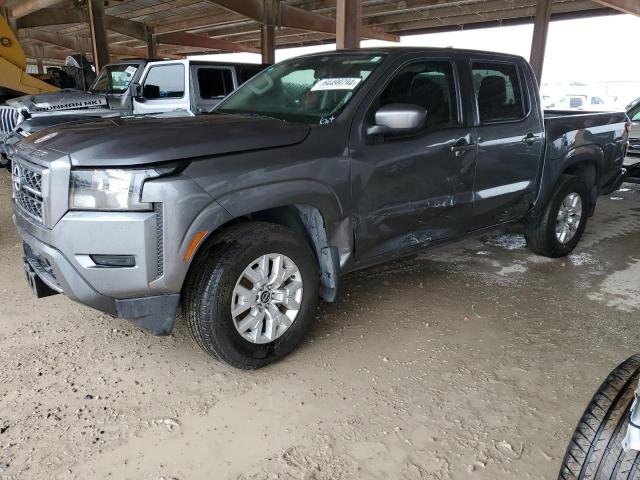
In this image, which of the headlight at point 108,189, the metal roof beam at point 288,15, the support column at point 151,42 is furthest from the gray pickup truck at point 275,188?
the support column at point 151,42

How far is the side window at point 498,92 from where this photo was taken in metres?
3.88

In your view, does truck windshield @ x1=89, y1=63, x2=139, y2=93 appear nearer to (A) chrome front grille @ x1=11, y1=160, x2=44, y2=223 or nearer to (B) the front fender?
(A) chrome front grille @ x1=11, y1=160, x2=44, y2=223

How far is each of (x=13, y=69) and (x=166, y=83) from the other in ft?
17.1

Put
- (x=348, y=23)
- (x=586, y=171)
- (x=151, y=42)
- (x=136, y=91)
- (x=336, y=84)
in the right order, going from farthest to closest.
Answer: (x=151, y=42), (x=348, y=23), (x=136, y=91), (x=586, y=171), (x=336, y=84)

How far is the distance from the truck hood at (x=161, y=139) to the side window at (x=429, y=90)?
0.79 metres

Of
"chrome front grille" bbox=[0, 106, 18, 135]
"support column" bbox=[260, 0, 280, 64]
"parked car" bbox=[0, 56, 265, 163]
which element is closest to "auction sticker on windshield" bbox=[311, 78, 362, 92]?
"parked car" bbox=[0, 56, 265, 163]

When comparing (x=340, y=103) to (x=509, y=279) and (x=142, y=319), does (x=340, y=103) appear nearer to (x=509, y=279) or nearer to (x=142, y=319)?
(x=142, y=319)

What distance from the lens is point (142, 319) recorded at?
2.59m

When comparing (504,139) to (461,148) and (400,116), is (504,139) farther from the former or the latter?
(400,116)

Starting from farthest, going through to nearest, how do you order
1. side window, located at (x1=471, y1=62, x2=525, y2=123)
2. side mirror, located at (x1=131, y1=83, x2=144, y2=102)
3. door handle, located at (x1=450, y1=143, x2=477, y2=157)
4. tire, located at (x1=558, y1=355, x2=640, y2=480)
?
side mirror, located at (x1=131, y1=83, x2=144, y2=102) < side window, located at (x1=471, y1=62, x2=525, y2=123) < door handle, located at (x1=450, y1=143, x2=477, y2=157) < tire, located at (x1=558, y1=355, x2=640, y2=480)

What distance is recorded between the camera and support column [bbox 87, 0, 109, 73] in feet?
48.4

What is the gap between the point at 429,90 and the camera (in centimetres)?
356

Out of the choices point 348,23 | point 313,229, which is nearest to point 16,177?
point 313,229

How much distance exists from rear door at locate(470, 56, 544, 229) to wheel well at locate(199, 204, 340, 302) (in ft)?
4.74
